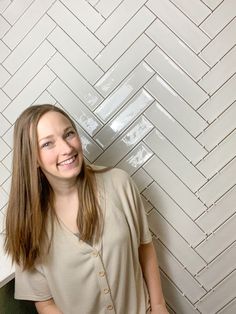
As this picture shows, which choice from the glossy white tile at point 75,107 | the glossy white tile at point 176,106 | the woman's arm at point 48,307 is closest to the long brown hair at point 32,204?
the woman's arm at point 48,307

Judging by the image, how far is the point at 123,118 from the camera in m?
1.40

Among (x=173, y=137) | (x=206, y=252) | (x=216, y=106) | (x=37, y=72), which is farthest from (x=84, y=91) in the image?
(x=206, y=252)

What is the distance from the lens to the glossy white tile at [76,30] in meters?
1.38

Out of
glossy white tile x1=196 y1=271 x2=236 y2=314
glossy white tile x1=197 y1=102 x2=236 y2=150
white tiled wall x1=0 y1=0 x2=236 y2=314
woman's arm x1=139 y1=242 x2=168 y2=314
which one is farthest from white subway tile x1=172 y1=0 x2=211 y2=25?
glossy white tile x1=196 y1=271 x2=236 y2=314

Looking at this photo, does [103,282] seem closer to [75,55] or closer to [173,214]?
[173,214]

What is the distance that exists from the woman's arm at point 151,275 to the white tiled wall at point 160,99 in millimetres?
163

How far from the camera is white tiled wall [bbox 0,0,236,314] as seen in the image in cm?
132

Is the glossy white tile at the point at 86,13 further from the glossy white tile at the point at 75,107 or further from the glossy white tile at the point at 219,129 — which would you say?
the glossy white tile at the point at 219,129

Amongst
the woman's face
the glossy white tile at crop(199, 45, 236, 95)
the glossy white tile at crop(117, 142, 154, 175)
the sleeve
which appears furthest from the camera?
the glossy white tile at crop(117, 142, 154, 175)

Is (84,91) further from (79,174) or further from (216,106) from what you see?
(216,106)

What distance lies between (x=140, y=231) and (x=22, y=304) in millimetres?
549

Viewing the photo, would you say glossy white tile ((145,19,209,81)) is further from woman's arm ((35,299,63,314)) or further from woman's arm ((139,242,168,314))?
woman's arm ((35,299,63,314))

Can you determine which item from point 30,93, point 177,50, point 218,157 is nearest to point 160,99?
point 177,50

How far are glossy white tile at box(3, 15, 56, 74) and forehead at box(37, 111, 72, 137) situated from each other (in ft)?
1.56
